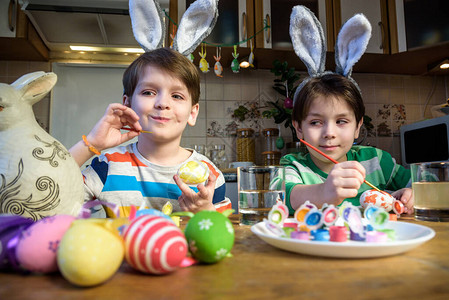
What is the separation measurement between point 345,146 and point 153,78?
672 millimetres

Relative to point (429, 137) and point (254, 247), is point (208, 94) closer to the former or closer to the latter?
point (429, 137)

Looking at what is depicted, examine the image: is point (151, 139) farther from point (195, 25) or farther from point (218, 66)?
point (218, 66)

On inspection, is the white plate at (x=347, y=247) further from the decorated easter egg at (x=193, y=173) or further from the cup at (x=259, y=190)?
A: the decorated easter egg at (x=193, y=173)

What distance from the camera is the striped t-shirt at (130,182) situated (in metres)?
0.96

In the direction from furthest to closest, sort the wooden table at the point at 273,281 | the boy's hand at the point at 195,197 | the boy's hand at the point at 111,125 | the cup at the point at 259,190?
the boy's hand at the point at 111,125, the boy's hand at the point at 195,197, the cup at the point at 259,190, the wooden table at the point at 273,281

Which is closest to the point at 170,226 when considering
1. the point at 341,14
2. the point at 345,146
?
the point at 345,146

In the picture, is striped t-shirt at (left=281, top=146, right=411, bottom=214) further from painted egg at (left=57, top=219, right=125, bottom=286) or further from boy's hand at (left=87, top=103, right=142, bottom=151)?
painted egg at (left=57, top=219, right=125, bottom=286)

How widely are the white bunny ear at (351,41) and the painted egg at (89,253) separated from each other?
99cm

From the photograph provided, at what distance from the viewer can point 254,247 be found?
410 millimetres

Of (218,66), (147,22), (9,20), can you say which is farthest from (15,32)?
(147,22)

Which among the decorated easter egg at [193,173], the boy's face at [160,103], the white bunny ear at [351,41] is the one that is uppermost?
the white bunny ear at [351,41]

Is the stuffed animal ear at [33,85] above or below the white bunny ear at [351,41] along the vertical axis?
below

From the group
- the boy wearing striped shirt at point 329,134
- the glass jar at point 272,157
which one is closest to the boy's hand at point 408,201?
the boy wearing striped shirt at point 329,134

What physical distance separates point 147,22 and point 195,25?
0.15 m
